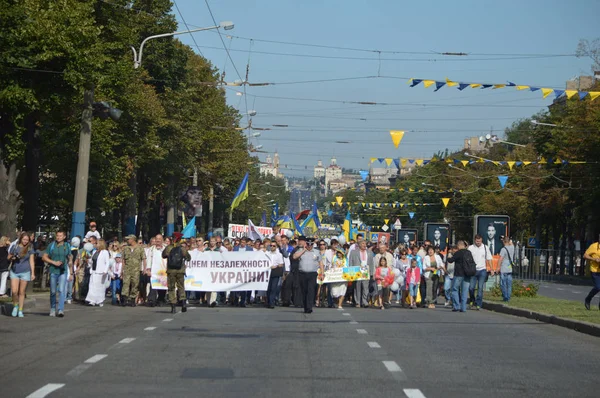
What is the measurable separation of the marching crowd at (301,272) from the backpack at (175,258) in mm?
728

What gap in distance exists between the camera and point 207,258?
29.4m

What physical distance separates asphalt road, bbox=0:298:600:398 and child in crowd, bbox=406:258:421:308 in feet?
25.2

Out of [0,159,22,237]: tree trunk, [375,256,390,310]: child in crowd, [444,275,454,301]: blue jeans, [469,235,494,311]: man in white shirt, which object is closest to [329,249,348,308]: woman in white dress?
[375,256,390,310]: child in crowd

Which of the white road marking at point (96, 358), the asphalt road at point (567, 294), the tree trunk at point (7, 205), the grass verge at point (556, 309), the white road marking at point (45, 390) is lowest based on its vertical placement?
the white road marking at point (45, 390)

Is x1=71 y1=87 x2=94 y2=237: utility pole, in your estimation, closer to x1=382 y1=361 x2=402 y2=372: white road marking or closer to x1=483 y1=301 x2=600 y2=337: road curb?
x1=483 y1=301 x2=600 y2=337: road curb

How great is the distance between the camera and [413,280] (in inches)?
1199

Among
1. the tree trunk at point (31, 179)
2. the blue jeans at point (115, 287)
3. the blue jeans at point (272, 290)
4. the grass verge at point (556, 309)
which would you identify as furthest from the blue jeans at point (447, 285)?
the tree trunk at point (31, 179)

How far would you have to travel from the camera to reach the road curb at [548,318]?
63.0ft

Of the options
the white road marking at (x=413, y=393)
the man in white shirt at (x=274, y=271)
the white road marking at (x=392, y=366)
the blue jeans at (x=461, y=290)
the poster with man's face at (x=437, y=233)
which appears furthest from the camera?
the poster with man's face at (x=437, y=233)

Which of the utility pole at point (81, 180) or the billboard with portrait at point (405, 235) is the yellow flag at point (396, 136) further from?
the billboard with portrait at point (405, 235)

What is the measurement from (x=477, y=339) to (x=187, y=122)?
1567 inches

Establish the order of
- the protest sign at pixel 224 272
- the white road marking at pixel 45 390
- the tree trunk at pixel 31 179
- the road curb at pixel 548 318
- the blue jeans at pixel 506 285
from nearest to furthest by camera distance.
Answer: the white road marking at pixel 45 390
the road curb at pixel 548 318
the protest sign at pixel 224 272
the blue jeans at pixel 506 285
the tree trunk at pixel 31 179

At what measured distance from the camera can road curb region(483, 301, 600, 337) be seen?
19.2 metres

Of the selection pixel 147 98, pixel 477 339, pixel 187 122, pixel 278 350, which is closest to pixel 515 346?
pixel 477 339
